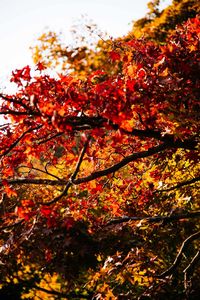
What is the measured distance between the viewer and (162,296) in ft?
22.4

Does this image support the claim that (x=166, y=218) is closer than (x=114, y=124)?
No

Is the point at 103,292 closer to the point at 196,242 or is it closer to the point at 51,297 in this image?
the point at 196,242

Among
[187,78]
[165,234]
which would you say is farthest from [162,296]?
[187,78]

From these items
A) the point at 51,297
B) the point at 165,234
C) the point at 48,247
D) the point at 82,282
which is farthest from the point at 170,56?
the point at 51,297

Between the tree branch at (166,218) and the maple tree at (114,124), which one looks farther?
the tree branch at (166,218)

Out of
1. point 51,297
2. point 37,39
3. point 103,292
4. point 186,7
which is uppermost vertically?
point 186,7

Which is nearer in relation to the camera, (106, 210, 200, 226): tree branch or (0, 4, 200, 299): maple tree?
(0, 4, 200, 299): maple tree

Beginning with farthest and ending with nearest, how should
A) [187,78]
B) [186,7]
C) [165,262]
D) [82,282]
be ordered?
[186,7] < [82,282] < [165,262] < [187,78]

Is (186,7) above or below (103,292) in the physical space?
above

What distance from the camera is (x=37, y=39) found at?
20.6 m

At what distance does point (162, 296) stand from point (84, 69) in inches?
685

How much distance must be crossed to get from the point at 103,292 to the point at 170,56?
3137mm

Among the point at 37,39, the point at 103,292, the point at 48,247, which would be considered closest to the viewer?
the point at 103,292

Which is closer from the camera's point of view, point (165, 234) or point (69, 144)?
point (69, 144)
